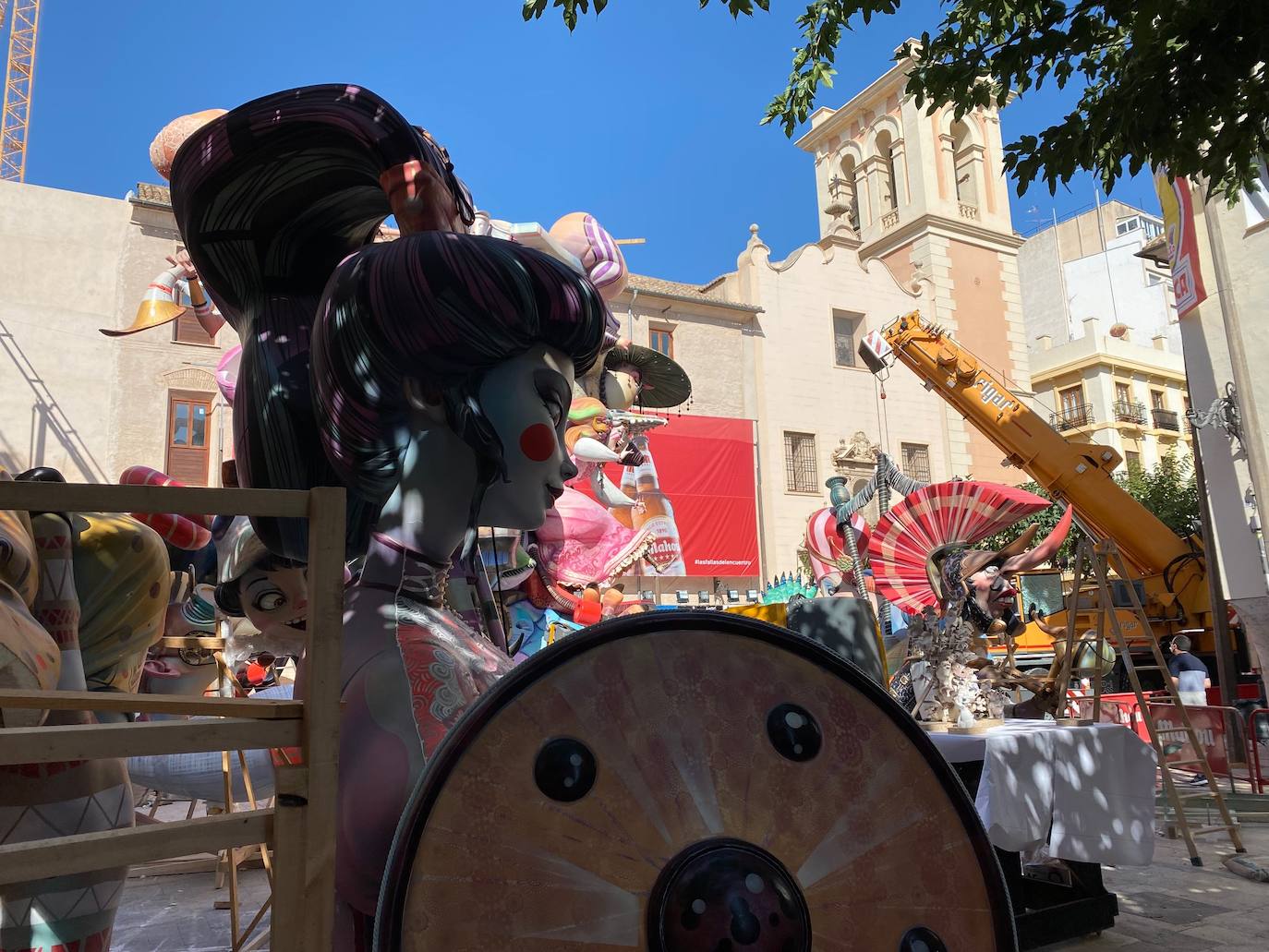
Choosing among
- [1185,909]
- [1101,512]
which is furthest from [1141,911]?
[1101,512]

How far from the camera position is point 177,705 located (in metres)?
1.08

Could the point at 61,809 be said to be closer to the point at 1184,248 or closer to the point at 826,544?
the point at 826,544

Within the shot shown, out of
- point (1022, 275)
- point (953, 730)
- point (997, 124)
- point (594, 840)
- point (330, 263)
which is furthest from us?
point (1022, 275)

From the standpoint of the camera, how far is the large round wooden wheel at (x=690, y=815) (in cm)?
116

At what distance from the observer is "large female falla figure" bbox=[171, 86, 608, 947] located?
1.60 m

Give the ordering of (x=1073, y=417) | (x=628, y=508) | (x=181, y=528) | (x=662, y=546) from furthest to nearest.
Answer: (x=1073, y=417)
(x=628, y=508)
(x=662, y=546)
(x=181, y=528)

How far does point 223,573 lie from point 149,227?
1619 centimetres

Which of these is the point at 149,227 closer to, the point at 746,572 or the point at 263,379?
the point at 746,572

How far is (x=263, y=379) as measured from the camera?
2.08m

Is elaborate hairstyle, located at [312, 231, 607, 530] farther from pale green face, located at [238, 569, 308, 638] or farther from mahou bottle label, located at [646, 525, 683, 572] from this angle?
mahou bottle label, located at [646, 525, 683, 572]

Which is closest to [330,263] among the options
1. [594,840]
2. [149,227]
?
[594,840]

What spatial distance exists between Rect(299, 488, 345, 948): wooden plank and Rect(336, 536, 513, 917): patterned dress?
28 cm

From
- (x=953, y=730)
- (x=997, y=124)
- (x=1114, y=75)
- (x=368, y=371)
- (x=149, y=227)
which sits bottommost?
(x=953, y=730)

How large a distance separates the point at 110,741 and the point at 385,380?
95 centimetres
